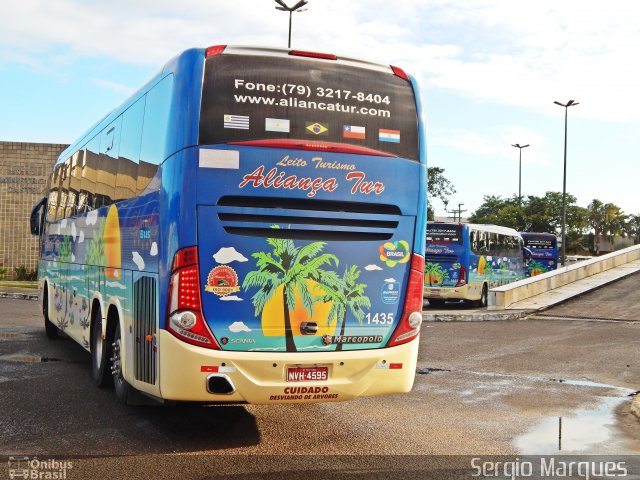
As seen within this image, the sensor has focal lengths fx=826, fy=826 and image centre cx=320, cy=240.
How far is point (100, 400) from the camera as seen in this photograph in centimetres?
921

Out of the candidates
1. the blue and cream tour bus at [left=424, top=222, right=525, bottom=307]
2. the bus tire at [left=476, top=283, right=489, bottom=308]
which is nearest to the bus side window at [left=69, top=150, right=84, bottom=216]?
A: the blue and cream tour bus at [left=424, top=222, right=525, bottom=307]

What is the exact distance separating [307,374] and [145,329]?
62.6 inches

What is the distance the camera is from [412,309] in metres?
7.79

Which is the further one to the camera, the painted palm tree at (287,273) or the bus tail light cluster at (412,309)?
the bus tail light cluster at (412,309)

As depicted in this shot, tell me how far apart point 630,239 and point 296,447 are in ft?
411

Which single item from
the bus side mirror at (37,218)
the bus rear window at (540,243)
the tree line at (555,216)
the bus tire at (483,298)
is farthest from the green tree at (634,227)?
the bus side mirror at (37,218)

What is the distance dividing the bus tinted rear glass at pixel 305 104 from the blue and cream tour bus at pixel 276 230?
1cm

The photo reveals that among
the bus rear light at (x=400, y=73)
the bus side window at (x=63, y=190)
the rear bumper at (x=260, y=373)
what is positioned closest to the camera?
the rear bumper at (x=260, y=373)

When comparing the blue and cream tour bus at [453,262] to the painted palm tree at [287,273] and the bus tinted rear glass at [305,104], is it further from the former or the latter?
the painted palm tree at [287,273]

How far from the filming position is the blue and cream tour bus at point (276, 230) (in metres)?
7.04

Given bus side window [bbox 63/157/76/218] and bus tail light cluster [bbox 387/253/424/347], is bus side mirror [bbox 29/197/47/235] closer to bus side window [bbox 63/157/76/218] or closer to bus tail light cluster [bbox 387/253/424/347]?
bus side window [bbox 63/157/76/218]

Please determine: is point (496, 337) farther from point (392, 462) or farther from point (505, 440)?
point (392, 462)

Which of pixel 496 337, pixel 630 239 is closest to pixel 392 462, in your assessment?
pixel 496 337

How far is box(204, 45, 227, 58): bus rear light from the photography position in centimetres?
732
